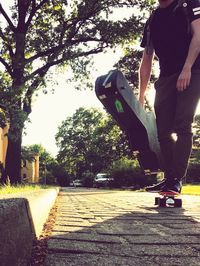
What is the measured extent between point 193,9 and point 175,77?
2.06 feet

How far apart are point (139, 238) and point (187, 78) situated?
1729mm

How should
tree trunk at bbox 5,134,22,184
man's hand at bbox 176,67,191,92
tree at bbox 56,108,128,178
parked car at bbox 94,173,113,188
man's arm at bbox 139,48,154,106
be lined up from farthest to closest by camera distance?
1. tree at bbox 56,108,128,178
2. parked car at bbox 94,173,113,188
3. tree trunk at bbox 5,134,22,184
4. man's arm at bbox 139,48,154,106
5. man's hand at bbox 176,67,191,92

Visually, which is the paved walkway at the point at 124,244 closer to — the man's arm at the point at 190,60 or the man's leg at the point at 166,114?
the man's leg at the point at 166,114

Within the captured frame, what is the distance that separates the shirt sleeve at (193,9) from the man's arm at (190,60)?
0.06 meters

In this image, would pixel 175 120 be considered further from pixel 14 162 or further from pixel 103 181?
pixel 103 181

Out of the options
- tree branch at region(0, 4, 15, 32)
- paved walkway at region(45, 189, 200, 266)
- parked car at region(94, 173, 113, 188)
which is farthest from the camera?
parked car at region(94, 173, 113, 188)

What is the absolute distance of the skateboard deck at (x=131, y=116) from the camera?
3611 mm

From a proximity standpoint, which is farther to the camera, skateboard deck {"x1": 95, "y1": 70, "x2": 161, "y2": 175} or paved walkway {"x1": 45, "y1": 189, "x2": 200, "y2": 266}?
skateboard deck {"x1": 95, "y1": 70, "x2": 161, "y2": 175}

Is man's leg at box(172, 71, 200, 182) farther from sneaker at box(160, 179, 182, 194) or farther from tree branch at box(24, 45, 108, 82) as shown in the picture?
tree branch at box(24, 45, 108, 82)

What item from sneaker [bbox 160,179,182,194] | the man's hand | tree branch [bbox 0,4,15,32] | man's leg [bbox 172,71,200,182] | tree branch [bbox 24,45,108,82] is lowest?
sneaker [bbox 160,179,182,194]

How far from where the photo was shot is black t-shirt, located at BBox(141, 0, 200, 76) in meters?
3.71

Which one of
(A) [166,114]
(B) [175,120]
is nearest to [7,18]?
(A) [166,114]

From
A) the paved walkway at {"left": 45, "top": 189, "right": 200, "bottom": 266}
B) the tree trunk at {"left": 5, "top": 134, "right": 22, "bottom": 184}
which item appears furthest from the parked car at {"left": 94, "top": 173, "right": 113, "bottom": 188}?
the paved walkway at {"left": 45, "top": 189, "right": 200, "bottom": 266}

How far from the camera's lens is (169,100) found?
12.5 feet
